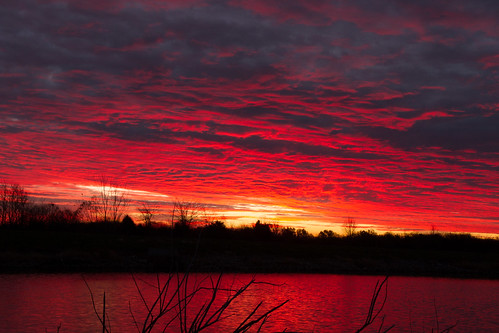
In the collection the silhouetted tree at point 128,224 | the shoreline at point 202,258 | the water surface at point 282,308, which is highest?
the silhouetted tree at point 128,224

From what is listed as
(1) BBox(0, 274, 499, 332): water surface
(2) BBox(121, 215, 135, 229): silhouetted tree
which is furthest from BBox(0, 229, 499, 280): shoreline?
(1) BBox(0, 274, 499, 332): water surface

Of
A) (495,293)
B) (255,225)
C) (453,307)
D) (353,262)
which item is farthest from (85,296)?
(255,225)

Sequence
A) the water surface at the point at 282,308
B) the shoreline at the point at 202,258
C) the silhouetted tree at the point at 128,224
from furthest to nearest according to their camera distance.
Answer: the silhouetted tree at the point at 128,224, the shoreline at the point at 202,258, the water surface at the point at 282,308

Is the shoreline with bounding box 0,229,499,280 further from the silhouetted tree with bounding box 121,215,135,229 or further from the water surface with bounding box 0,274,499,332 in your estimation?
the water surface with bounding box 0,274,499,332

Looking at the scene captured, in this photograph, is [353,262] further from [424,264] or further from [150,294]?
[150,294]

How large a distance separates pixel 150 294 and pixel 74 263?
58.5 ft

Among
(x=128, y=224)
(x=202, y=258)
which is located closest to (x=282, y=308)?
(x=202, y=258)

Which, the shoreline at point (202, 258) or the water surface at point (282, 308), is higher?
the shoreline at point (202, 258)

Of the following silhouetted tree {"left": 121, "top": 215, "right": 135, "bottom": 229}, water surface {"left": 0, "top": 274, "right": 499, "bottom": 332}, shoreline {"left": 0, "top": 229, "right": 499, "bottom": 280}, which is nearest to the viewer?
water surface {"left": 0, "top": 274, "right": 499, "bottom": 332}

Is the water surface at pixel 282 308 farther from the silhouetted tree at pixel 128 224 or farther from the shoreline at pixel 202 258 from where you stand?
the silhouetted tree at pixel 128 224

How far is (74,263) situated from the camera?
44156mm

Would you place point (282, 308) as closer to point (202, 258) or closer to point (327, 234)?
point (202, 258)


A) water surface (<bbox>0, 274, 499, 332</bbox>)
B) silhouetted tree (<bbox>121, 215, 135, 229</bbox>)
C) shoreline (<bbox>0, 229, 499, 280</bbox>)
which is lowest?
water surface (<bbox>0, 274, 499, 332</bbox>)

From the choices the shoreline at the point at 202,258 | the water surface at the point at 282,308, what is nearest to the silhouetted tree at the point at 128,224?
the shoreline at the point at 202,258
